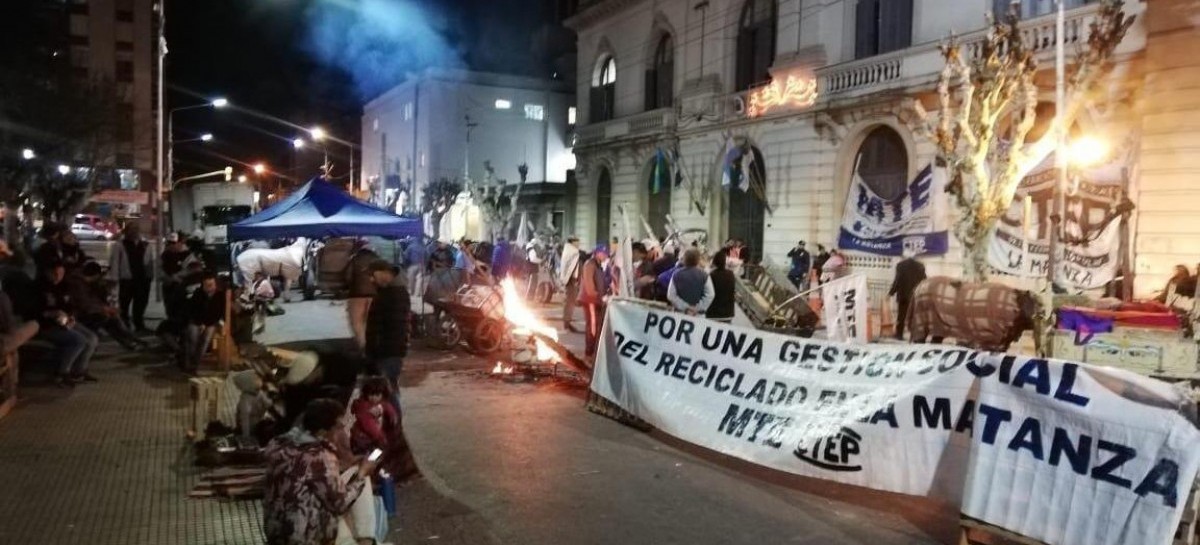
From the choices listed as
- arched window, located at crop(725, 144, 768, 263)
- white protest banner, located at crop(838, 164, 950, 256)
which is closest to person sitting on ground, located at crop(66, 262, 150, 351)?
white protest banner, located at crop(838, 164, 950, 256)

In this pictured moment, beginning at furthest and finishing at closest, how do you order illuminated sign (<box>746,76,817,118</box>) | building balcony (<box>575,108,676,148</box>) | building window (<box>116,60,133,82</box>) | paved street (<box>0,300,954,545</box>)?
building window (<box>116,60,133,82</box>)
building balcony (<box>575,108,676,148</box>)
illuminated sign (<box>746,76,817,118</box>)
paved street (<box>0,300,954,545</box>)

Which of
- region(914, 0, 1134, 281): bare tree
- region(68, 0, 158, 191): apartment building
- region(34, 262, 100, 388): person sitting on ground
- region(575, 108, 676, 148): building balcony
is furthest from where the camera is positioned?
region(68, 0, 158, 191): apartment building

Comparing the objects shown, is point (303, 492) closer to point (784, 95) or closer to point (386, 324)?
point (386, 324)

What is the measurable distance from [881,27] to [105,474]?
743 inches

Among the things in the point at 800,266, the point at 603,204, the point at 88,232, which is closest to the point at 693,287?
the point at 800,266

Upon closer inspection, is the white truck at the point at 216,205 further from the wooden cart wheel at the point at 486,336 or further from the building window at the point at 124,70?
the wooden cart wheel at the point at 486,336

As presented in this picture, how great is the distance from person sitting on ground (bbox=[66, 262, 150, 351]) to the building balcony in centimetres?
1854

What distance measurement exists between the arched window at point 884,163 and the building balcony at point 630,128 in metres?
8.31

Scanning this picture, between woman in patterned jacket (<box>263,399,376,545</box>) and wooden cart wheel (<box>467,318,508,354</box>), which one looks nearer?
woman in patterned jacket (<box>263,399,376,545</box>)

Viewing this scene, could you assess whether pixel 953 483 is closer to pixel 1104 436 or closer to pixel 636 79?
pixel 1104 436

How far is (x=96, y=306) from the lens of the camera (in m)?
10.6

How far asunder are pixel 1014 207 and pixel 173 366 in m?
14.5

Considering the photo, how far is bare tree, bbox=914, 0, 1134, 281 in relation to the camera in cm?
1279

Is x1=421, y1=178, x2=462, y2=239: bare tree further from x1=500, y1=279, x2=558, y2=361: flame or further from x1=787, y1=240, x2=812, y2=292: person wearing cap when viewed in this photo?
x1=500, y1=279, x2=558, y2=361: flame
